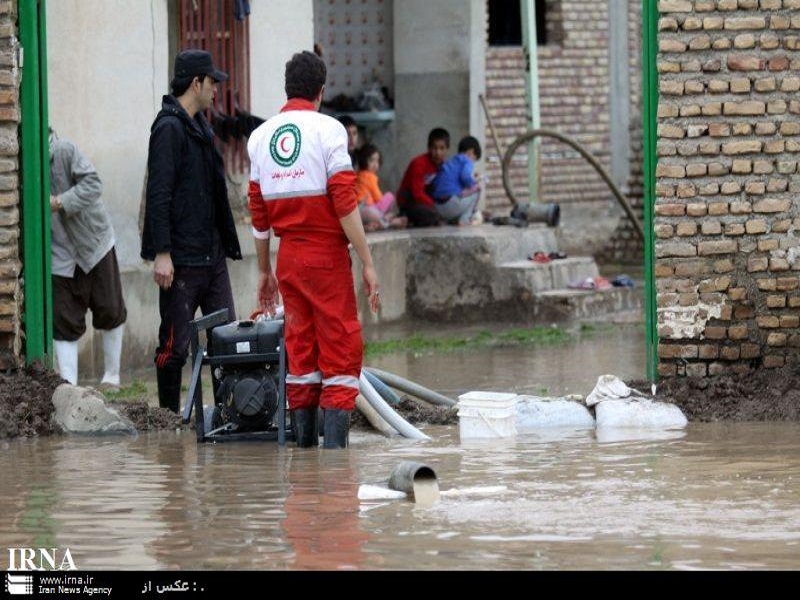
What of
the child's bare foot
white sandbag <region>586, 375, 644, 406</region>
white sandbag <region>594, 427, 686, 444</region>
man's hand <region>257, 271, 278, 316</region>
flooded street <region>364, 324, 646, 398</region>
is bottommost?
flooded street <region>364, 324, 646, 398</region>

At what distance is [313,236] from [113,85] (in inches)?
171

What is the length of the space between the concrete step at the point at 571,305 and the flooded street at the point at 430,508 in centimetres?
631

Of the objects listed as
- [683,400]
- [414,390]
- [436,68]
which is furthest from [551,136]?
[683,400]

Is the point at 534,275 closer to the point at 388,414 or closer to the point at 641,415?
the point at 641,415

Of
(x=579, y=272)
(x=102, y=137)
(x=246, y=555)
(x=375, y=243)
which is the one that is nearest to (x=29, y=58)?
(x=102, y=137)

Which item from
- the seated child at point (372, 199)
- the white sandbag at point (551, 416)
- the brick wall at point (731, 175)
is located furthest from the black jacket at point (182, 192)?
the seated child at point (372, 199)

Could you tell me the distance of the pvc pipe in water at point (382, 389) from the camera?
9.72m

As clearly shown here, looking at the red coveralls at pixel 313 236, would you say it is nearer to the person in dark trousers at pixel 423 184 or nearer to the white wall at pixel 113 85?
the white wall at pixel 113 85

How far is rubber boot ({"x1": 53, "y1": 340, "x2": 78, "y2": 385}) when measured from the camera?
1094 cm

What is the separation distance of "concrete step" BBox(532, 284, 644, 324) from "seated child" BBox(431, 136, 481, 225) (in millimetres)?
1672

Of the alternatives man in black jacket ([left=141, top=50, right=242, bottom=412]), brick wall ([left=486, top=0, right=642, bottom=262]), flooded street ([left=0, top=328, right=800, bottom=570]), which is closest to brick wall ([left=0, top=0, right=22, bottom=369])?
man in black jacket ([left=141, top=50, right=242, bottom=412])

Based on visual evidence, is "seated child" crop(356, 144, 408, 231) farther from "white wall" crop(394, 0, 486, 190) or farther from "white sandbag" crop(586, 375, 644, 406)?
"white sandbag" crop(586, 375, 644, 406)

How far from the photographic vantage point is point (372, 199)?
16.6 meters

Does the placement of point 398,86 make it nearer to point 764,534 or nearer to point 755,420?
point 755,420
